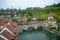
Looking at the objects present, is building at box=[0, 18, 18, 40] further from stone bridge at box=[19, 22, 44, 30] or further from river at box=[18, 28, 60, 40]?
stone bridge at box=[19, 22, 44, 30]

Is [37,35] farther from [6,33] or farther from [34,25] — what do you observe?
[6,33]

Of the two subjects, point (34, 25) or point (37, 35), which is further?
point (34, 25)

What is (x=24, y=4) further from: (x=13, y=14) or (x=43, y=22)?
(x=43, y=22)

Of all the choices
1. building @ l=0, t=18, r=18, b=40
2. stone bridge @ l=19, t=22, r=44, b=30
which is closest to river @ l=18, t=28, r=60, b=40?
stone bridge @ l=19, t=22, r=44, b=30

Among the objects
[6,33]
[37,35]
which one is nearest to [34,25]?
[37,35]

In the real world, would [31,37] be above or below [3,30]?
below

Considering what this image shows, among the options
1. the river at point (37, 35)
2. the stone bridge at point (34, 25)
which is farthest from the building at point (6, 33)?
the stone bridge at point (34, 25)

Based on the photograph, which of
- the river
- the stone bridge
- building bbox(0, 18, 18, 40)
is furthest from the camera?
the stone bridge

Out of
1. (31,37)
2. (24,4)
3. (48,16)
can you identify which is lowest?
(31,37)

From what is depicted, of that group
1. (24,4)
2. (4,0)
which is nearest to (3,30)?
(4,0)
